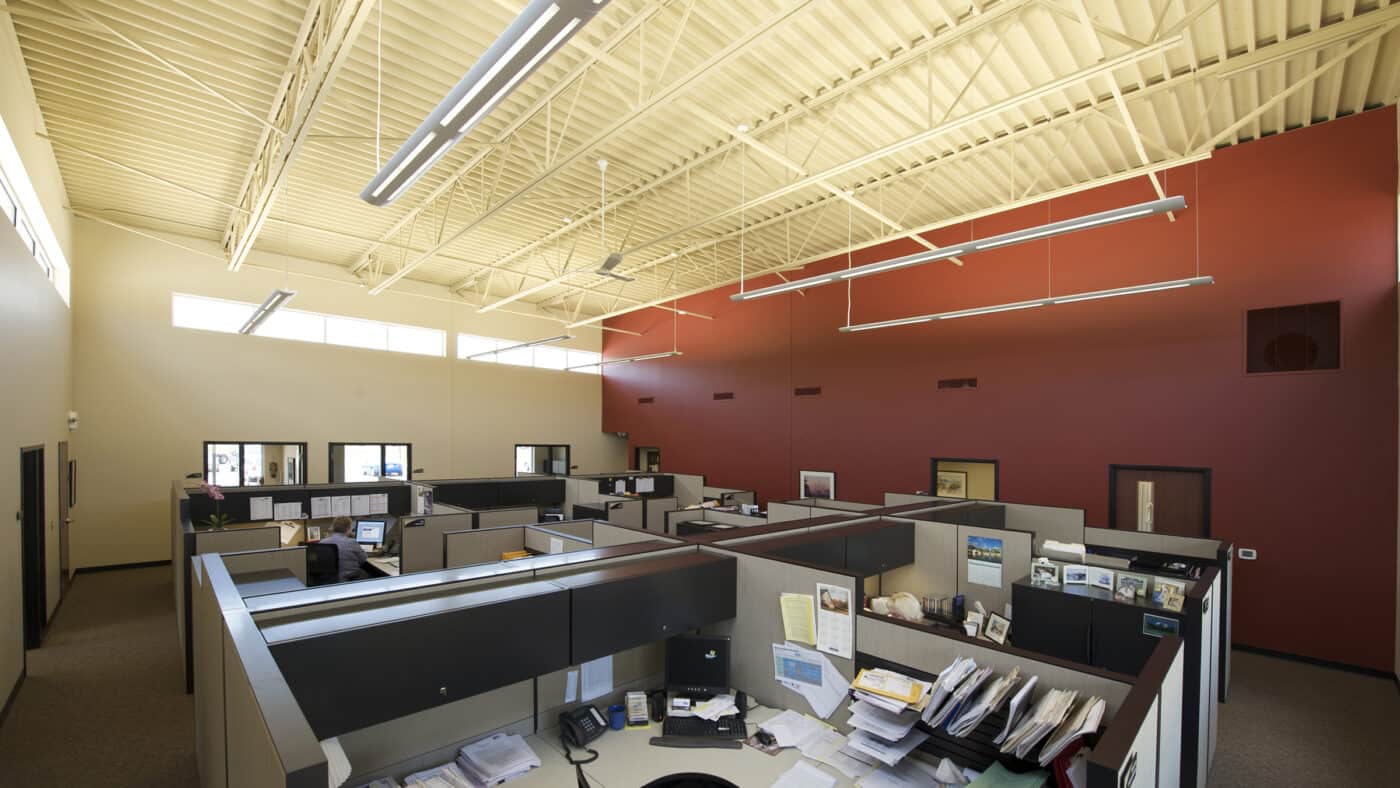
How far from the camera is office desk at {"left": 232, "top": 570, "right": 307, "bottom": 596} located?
2.34 meters

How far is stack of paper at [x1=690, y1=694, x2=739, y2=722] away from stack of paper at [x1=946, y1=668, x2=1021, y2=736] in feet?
2.96

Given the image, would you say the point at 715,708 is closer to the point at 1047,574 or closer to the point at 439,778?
the point at 439,778

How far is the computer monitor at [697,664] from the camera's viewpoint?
2.61 metres

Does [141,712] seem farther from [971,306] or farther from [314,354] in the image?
[971,306]

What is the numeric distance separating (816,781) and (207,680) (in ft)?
7.65

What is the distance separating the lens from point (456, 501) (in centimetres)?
646

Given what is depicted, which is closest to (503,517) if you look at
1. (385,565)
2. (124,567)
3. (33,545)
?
(385,565)

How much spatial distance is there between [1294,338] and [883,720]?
6.37m

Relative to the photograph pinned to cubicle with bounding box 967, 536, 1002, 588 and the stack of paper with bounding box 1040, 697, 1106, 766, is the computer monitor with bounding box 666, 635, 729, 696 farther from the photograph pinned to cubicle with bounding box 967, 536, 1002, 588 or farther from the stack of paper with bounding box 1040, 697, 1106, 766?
the photograph pinned to cubicle with bounding box 967, 536, 1002, 588

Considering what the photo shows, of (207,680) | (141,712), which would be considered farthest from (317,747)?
(141,712)

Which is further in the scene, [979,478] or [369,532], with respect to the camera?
[979,478]

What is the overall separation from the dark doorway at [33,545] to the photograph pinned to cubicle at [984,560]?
282 inches

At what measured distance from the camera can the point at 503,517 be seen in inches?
223

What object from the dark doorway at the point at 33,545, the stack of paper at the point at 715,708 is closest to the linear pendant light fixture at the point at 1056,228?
the stack of paper at the point at 715,708
